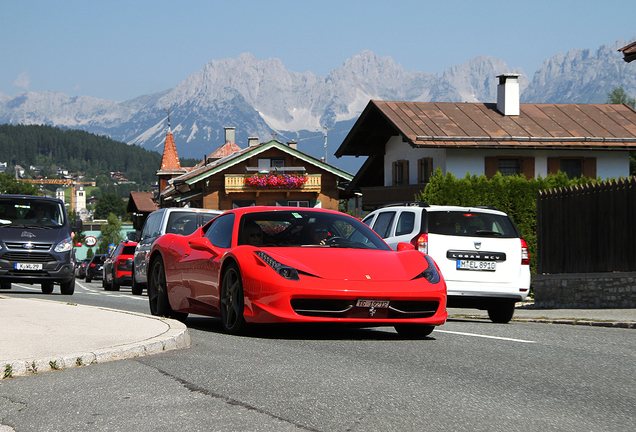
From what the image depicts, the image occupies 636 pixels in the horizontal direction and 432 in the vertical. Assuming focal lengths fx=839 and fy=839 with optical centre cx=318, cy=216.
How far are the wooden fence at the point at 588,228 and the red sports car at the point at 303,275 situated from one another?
735 centimetres

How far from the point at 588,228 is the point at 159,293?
30.4ft

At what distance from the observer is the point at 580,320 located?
481 inches

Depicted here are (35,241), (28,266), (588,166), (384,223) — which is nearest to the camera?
(384,223)

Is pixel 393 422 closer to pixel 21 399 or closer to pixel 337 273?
pixel 21 399

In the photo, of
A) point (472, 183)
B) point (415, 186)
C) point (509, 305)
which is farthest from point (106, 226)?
point (509, 305)

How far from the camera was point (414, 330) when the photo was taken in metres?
8.99

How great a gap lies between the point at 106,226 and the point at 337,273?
180058mm

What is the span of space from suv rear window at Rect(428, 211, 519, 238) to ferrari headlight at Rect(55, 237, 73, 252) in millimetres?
9881

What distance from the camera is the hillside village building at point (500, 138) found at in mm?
35188

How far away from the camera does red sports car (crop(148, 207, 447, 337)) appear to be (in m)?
8.11

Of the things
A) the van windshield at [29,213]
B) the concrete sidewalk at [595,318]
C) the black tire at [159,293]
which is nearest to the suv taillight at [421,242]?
the concrete sidewalk at [595,318]

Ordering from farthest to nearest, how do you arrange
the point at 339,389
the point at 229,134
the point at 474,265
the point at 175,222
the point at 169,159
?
the point at 169,159 → the point at 229,134 → the point at 175,222 → the point at 474,265 → the point at 339,389

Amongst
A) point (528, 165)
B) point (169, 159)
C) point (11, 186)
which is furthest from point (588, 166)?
point (11, 186)

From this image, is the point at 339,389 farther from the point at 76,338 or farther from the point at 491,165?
the point at 491,165
